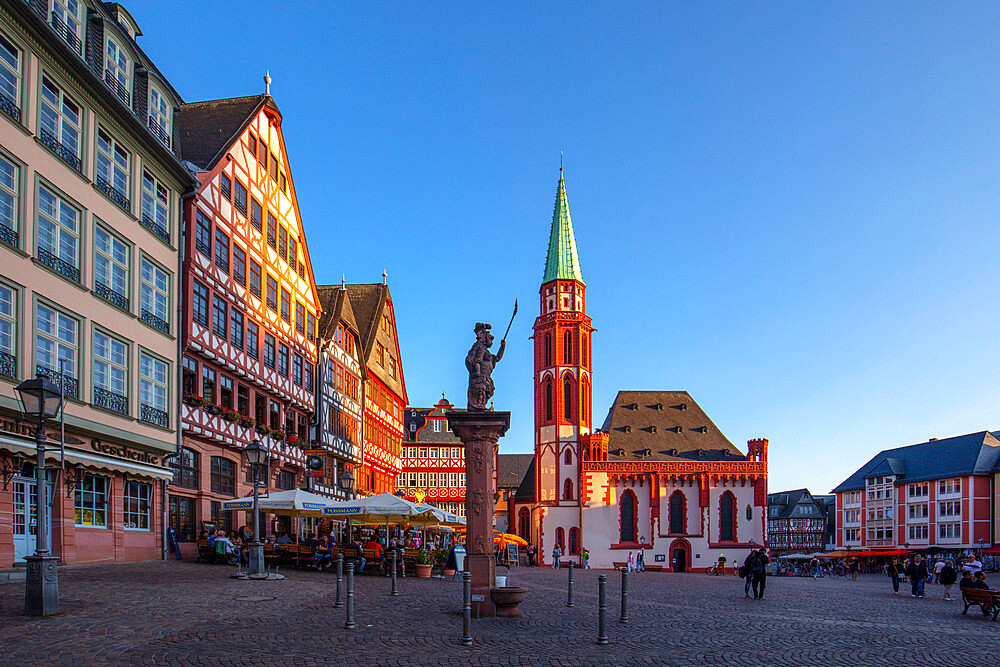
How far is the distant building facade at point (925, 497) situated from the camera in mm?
89062

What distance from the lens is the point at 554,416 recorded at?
80.2 m

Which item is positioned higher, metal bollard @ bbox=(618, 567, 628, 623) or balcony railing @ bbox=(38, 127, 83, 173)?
balcony railing @ bbox=(38, 127, 83, 173)

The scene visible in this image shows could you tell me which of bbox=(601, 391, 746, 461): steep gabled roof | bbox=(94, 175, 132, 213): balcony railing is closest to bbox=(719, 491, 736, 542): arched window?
bbox=(601, 391, 746, 461): steep gabled roof

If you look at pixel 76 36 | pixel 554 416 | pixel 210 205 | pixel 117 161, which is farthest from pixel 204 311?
pixel 554 416

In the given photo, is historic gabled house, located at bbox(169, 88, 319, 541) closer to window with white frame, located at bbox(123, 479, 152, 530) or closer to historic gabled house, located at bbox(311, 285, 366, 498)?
historic gabled house, located at bbox(311, 285, 366, 498)

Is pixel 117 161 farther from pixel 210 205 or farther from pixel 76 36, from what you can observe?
pixel 210 205

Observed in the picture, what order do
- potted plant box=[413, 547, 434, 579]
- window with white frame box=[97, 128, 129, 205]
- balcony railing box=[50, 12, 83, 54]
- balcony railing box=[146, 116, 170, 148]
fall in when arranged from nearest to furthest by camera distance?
balcony railing box=[50, 12, 83, 54] < window with white frame box=[97, 128, 129, 205] < balcony railing box=[146, 116, 170, 148] < potted plant box=[413, 547, 434, 579]

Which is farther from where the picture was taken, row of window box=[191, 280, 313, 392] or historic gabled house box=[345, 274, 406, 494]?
historic gabled house box=[345, 274, 406, 494]

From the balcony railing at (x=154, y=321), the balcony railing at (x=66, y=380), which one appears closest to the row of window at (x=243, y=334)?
the balcony railing at (x=154, y=321)

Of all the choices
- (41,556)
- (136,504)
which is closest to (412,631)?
(41,556)

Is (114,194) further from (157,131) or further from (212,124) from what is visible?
(212,124)

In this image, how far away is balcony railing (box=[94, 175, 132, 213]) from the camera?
26547mm

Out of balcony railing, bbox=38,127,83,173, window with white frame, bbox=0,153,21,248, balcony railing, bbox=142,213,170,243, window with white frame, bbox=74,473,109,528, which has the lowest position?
window with white frame, bbox=74,473,109,528

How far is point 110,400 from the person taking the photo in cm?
2689
